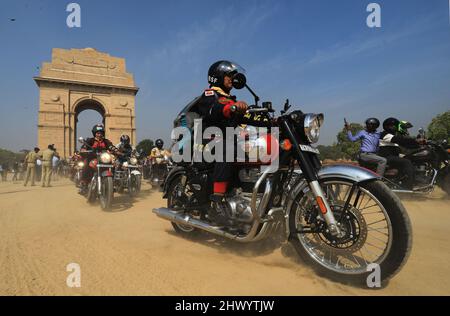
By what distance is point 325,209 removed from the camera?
2.31 m

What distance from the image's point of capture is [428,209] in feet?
18.0

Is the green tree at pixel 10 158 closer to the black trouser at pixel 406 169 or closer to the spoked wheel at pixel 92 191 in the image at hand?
the spoked wheel at pixel 92 191

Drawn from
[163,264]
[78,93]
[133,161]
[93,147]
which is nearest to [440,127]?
[133,161]

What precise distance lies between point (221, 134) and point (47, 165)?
11783 millimetres

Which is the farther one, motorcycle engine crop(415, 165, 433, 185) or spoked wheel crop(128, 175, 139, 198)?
spoked wheel crop(128, 175, 139, 198)

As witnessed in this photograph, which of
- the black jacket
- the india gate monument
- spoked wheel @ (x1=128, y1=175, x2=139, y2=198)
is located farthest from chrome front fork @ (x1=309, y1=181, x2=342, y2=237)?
the india gate monument

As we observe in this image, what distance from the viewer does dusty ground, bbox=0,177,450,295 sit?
221cm

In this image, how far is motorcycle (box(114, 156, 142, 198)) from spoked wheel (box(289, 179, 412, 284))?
6209 mm

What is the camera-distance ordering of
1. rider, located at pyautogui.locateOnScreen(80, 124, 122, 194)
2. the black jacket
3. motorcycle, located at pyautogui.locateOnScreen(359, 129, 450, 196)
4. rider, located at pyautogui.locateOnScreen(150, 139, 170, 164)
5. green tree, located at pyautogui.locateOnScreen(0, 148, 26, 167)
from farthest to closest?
green tree, located at pyautogui.locateOnScreen(0, 148, 26, 167), rider, located at pyautogui.locateOnScreen(150, 139, 170, 164), rider, located at pyautogui.locateOnScreen(80, 124, 122, 194), the black jacket, motorcycle, located at pyautogui.locateOnScreen(359, 129, 450, 196)

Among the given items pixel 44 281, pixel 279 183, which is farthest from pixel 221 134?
pixel 44 281

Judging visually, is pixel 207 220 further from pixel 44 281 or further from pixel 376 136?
pixel 376 136

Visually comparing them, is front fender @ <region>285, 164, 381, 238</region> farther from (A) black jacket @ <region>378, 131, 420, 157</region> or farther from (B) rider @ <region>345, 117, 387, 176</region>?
(A) black jacket @ <region>378, 131, 420, 157</region>

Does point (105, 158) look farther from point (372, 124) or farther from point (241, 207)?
point (372, 124)

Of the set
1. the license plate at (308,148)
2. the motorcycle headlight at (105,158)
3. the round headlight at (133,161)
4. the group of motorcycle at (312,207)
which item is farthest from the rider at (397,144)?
the round headlight at (133,161)
